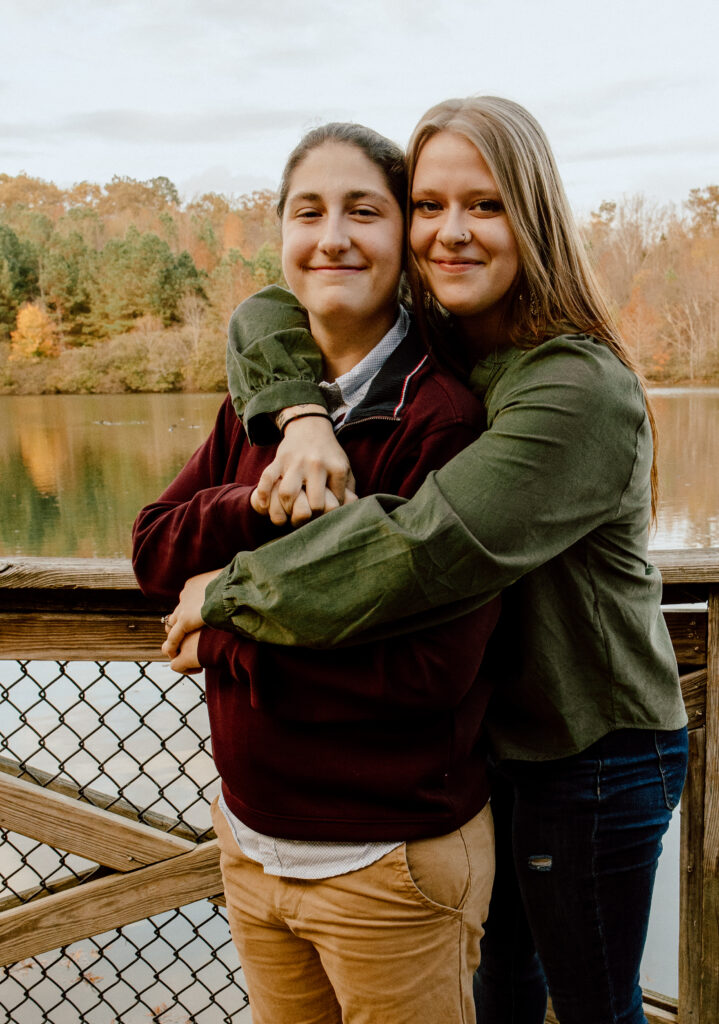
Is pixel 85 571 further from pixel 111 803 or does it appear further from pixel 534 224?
pixel 534 224

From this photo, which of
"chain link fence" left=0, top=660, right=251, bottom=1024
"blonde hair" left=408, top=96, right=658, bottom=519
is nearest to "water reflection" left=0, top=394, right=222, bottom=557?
"chain link fence" left=0, top=660, right=251, bottom=1024

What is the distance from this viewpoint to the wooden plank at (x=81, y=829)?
1644mm

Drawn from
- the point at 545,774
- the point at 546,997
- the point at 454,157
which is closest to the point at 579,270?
the point at 454,157

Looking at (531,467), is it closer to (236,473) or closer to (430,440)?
(430,440)

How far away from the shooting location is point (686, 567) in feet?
4.63

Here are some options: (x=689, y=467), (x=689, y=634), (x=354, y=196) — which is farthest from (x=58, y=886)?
(x=689, y=467)

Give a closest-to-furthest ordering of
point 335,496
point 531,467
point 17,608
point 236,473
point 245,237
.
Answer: point 531,467
point 335,496
point 236,473
point 17,608
point 245,237

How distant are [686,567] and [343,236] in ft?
2.48

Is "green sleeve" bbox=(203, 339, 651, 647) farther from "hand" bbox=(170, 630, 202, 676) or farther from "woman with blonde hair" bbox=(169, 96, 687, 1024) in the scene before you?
"hand" bbox=(170, 630, 202, 676)

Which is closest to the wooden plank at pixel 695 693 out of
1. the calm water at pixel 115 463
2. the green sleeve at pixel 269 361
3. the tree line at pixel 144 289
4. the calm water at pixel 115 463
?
the green sleeve at pixel 269 361

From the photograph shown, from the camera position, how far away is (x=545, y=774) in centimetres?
127

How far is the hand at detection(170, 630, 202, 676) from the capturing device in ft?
4.06

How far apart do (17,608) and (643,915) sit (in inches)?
45.2

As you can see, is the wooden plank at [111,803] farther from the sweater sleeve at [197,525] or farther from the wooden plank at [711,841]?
the wooden plank at [711,841]
